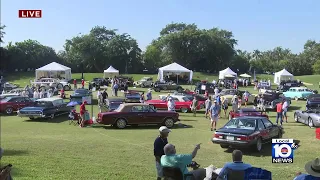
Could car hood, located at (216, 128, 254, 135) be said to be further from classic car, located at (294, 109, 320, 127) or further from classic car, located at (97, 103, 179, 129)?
classic car, located at (294, 109, 320, 127)

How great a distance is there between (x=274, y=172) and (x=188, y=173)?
4.27 metres

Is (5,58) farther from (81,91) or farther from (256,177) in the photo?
(256,177)

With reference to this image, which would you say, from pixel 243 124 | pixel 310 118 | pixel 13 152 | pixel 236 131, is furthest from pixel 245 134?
pixel 310 118

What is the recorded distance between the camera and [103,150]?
41.4ft

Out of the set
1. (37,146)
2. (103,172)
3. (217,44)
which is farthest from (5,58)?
(103,172)

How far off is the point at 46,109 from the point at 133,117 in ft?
20.4

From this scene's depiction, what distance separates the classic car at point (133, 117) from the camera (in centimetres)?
1898

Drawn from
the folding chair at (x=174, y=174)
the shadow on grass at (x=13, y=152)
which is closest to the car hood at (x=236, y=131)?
the shadow on grass at (x=13, y=152)

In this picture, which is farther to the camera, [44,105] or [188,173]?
[44,105]

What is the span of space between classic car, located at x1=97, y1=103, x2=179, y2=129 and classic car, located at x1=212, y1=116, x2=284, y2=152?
6.11 metres

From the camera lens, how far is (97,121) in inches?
765

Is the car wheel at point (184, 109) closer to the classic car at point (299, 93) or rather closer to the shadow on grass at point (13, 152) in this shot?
the classic car at point (299, 93)

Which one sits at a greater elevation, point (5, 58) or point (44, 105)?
point (5, 58)

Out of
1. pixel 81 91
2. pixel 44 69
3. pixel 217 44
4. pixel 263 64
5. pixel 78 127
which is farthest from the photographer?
pixel 263 64
